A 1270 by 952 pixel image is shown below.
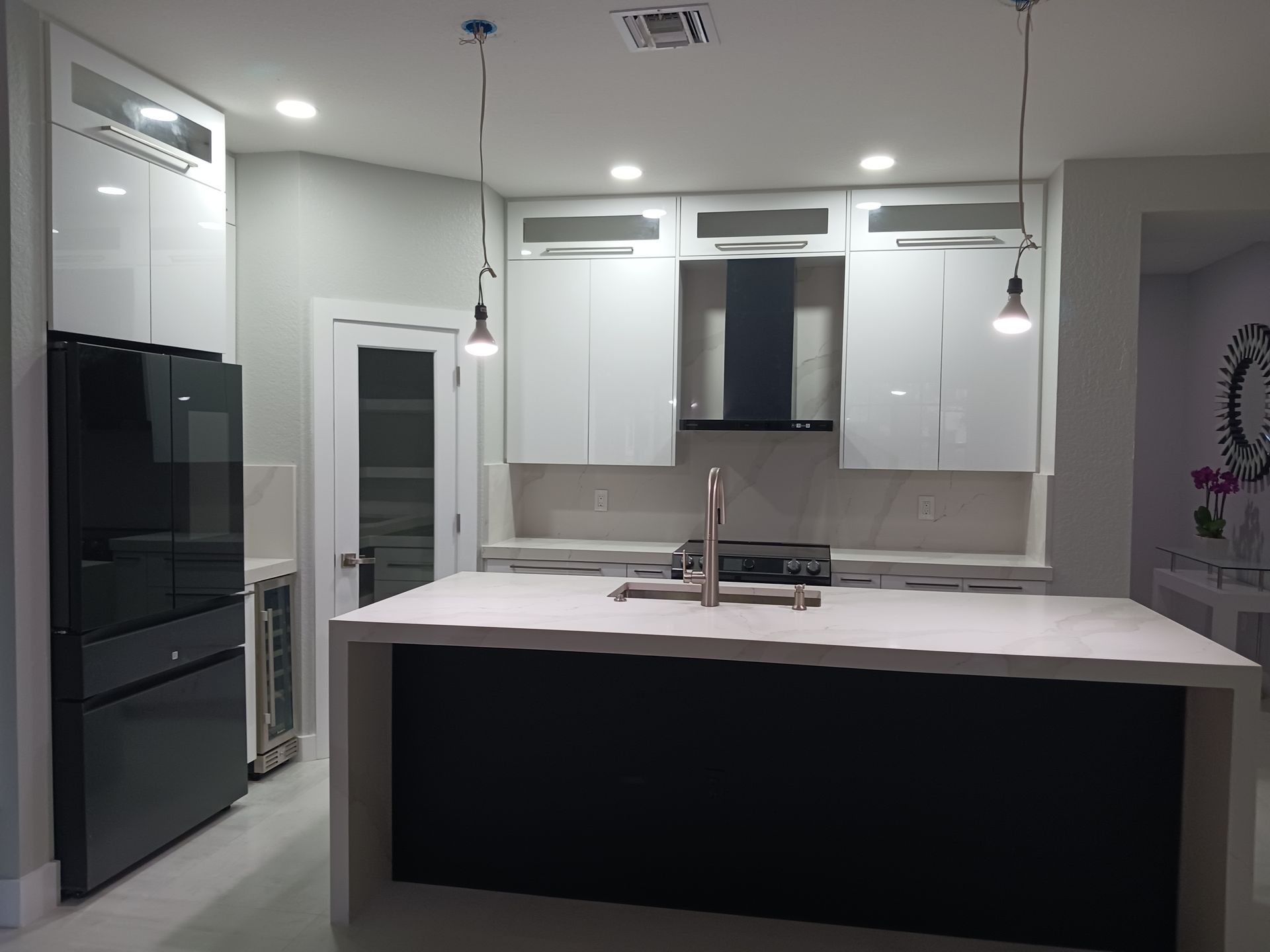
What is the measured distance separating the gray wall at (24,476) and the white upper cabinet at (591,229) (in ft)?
8.04

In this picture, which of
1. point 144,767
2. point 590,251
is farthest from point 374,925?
point 590,251

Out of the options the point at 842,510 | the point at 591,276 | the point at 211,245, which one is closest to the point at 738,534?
the point at 842,510

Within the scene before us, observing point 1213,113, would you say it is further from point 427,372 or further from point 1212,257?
point 427,372

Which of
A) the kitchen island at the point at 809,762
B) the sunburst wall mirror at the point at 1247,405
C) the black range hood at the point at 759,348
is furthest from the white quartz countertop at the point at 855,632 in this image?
the sunburst wall mirror at the point at 1247,405

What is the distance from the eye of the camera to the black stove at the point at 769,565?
4.30 m

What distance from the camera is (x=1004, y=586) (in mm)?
4219

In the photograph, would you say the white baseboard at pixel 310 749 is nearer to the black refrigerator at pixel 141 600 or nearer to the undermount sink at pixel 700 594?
the black refrigerator at pixel 141 600

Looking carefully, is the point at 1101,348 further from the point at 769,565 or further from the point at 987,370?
the point at 769,565

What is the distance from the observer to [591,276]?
4.77 meters

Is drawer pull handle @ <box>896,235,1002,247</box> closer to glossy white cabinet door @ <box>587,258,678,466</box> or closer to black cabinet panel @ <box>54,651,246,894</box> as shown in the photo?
glossy white cabinet door @ <box>587,258,678,466</box>

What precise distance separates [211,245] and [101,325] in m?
0.65

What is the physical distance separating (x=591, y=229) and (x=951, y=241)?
5.88ft

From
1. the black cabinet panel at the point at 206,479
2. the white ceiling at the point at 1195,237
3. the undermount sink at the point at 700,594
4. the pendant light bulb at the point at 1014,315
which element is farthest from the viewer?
the white ceiling at the point at 1195,237

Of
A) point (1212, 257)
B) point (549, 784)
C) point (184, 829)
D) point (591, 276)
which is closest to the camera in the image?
point (549, 784)
